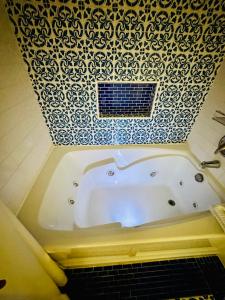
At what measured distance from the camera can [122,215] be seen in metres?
1.42

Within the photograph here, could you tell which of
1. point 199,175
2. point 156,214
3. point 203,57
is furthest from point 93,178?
point 203,57

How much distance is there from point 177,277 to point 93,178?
3.46 ft

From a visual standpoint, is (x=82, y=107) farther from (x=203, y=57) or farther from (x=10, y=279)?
(x=10, y=279)

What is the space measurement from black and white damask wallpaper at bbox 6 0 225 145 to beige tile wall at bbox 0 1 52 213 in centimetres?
8

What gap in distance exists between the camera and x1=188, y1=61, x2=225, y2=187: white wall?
1.06m

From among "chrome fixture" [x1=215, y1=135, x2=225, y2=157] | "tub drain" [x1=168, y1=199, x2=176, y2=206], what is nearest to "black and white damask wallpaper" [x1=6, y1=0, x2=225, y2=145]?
"chrome fixture" [x1=215, y1=135, x2=225, y2=157]

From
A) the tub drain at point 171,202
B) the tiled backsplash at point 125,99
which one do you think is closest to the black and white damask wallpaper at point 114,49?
the tiled backsplash at point 125,99

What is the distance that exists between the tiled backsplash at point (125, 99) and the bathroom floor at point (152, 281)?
1.21 metres

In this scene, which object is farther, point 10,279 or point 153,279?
point 153,279

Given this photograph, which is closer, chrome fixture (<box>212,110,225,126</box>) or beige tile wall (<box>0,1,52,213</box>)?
beige tile wall (<box>0,1,52,213</box>)

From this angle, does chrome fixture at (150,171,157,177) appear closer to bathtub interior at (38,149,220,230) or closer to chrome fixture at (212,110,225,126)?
bathtub interior at (38,149,220,230)

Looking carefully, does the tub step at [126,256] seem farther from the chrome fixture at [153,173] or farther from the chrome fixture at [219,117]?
the chrome fixture at [219,117]

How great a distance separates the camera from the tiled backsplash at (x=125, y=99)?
1.17 m

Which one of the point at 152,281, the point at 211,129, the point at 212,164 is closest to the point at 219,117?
the point at 211,129
